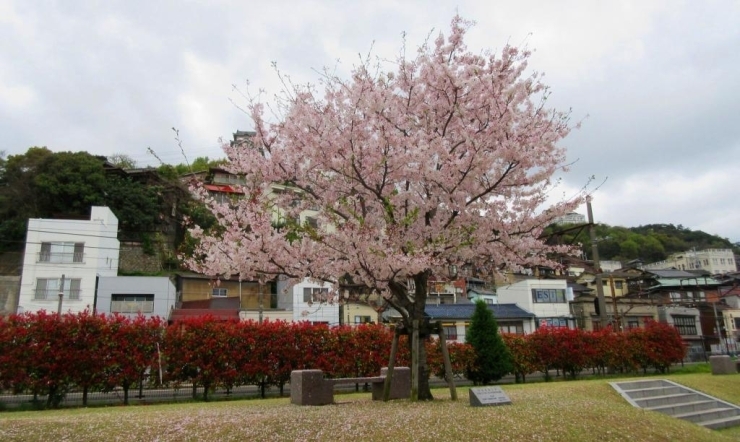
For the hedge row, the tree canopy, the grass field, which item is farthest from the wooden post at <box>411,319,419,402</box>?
the tree canopy

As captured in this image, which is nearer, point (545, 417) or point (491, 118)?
point (545, 417)

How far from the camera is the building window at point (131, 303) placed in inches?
1400

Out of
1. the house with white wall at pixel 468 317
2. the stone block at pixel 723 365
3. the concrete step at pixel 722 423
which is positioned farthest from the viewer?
the house with white wall at pixel 468 317

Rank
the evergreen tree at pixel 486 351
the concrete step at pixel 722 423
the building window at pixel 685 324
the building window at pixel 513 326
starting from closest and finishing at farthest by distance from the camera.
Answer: the concrete step at pixel 722 423
the evergreen tree at pixel 486 351
the building window at pixel 513 326
the building window at pixel 685 324

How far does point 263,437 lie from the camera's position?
7.24m

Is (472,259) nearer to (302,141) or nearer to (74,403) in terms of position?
(302,141)

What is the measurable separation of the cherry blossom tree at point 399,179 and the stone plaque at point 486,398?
125 cm

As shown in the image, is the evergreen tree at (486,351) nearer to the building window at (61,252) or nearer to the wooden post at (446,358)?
the wooden post at (446,358)

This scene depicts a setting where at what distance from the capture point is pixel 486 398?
9.57 metres

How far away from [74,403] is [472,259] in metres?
13.6

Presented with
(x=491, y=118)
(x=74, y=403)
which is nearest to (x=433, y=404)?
(x=491, y=118)

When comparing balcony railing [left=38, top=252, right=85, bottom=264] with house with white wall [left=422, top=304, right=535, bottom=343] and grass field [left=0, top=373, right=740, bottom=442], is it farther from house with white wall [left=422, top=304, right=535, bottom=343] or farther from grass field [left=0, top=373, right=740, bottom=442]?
grass field [left=0, top=373, right=740, bottom=442]

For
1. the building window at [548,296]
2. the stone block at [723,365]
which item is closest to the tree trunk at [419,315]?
the stone block at [723,365]

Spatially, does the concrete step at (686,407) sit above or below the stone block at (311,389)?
below
